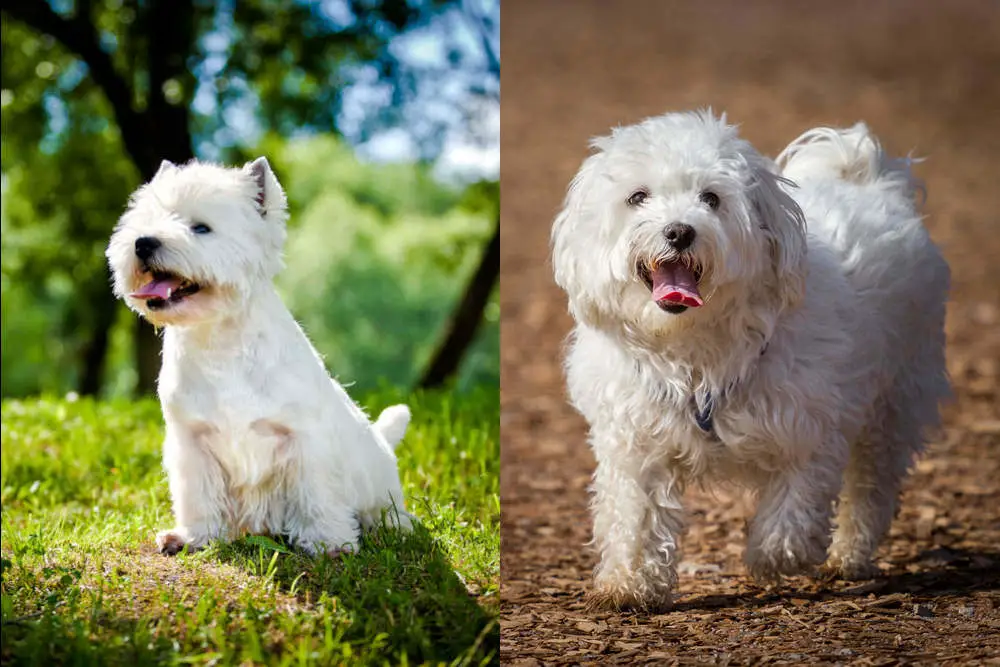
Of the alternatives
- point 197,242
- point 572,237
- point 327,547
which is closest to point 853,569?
point 572,237

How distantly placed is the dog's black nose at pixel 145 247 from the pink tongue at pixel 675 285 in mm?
1614

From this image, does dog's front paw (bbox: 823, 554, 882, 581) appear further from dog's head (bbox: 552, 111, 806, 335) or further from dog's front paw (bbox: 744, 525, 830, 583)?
dog's head (bbox: 552, 111, 806, 335)

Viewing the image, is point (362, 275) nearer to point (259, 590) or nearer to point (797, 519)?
point (797, 519)

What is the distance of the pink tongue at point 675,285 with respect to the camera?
3.97 metres

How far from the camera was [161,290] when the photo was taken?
3609 millimetres

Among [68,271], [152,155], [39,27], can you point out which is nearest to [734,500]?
[152,155]

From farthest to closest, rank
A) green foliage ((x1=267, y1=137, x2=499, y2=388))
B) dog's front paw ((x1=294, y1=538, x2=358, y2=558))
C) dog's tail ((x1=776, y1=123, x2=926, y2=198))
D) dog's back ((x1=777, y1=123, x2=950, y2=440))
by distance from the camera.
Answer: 1. green foliage ((x1=267, y1=137, x2=499, y2=388))
2. dog's tail ((x1=776, y1=123, x2=926, y2=198))
3. dog's back ((x1=777, y1=123, x2=950, y2=440))
4. dog's front paw ((x1=294, y1=538, x2=358, y2=558))

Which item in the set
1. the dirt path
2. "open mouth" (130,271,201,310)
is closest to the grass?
the dirt path

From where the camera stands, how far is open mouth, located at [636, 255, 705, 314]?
3975 mm

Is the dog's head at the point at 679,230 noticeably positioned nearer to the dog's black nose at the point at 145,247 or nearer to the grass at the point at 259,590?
the grass at the point at 259,590

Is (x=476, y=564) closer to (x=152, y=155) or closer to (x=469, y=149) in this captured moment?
(x=152, y=155)

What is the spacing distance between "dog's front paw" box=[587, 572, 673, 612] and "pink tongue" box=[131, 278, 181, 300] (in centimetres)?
202

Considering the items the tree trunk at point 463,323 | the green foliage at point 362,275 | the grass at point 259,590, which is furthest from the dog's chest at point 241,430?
the green foliage at point 362,275

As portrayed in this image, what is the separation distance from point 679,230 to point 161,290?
165cm
